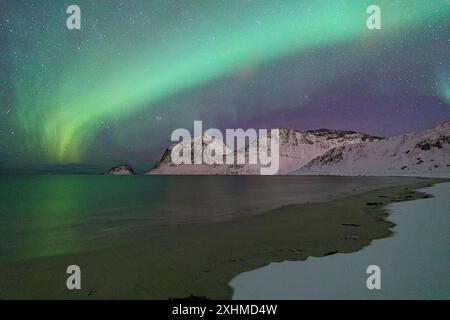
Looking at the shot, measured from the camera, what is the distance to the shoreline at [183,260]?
10750 mm

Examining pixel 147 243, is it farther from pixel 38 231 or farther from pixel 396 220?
pixel 396 220

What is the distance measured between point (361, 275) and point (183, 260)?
24.1ft

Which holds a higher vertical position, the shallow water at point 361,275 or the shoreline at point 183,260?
the shallow water at point 361,275

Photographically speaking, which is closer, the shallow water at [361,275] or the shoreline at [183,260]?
the shallow water at [361,275]

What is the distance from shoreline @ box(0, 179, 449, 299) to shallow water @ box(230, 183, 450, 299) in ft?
2.55

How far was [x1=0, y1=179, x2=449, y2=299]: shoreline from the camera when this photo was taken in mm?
10750

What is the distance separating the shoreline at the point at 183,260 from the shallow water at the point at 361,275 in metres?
0.78

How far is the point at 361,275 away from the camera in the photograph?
10820 millimetres

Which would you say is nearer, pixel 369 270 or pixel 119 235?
pixel 369 270

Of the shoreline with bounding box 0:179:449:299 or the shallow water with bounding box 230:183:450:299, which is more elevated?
the shallow water with bounding box 230:183:450:299

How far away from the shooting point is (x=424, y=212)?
2486 cm
